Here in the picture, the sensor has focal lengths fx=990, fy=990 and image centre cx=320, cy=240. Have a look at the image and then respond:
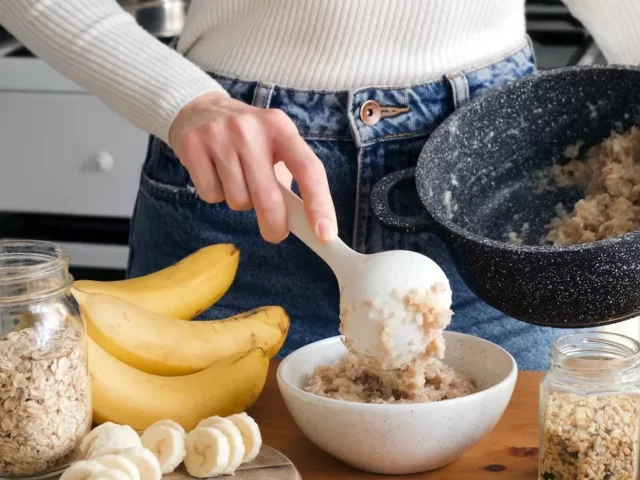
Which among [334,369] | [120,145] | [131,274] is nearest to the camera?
[334,369]

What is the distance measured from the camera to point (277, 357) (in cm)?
109

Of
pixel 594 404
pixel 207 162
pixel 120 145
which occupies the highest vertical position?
pixel 207 162

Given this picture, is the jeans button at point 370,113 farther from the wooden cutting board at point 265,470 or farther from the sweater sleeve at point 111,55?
the wooden cutting board at point 265,470

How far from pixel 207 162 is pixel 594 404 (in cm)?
39

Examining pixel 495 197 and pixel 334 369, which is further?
pixel 495 197

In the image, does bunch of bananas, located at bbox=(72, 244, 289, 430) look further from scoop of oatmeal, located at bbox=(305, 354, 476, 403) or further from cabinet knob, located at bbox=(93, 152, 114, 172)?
cabinet knob, located at bbox=(93, 152, 114, 172)

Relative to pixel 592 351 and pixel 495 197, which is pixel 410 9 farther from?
pixel 592 351

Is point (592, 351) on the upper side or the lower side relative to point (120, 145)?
upper

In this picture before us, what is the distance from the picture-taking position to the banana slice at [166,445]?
30.4 inches

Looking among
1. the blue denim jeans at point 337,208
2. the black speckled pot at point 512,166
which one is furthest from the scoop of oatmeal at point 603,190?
the blue denim jeans at point 337,208

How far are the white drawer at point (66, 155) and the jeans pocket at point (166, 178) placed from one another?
32.4 inches

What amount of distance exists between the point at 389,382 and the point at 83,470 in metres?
0.26

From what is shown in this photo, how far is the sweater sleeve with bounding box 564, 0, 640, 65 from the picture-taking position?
115cm

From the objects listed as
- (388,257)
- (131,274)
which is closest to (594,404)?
(388,257)
